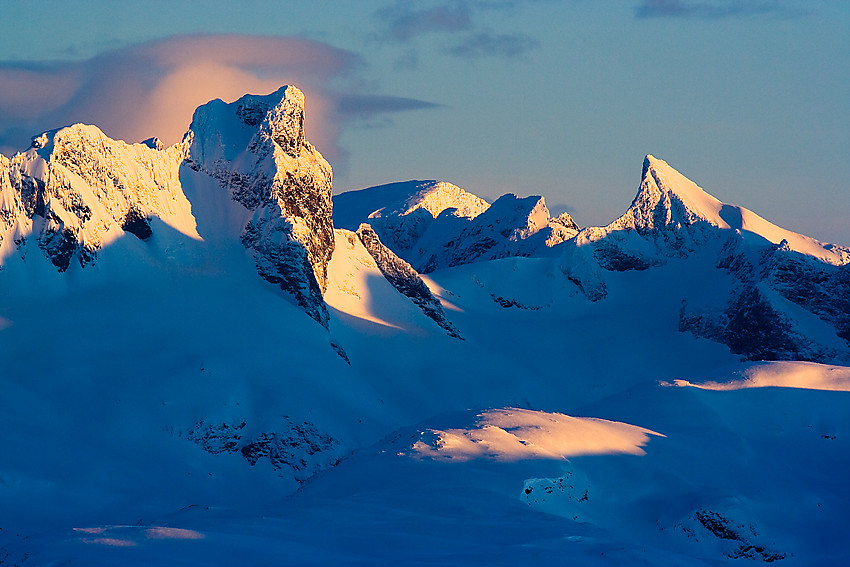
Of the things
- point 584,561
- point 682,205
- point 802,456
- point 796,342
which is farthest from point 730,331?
point 584,561

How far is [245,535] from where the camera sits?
45156 millimetres

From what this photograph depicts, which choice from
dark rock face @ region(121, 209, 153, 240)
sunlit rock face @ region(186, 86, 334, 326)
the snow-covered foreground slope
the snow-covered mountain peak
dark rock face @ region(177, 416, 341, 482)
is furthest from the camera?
the snow-covered mountain peak

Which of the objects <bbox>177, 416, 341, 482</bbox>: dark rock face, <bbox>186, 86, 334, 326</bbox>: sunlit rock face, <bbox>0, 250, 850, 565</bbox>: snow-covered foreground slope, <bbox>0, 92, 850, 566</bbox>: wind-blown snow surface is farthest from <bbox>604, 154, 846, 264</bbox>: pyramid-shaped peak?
<bbox>177, 416, 341, 482</bbox>: dark rock face

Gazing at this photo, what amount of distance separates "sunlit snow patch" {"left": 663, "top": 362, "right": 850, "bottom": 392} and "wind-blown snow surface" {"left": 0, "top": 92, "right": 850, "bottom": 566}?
39 cm

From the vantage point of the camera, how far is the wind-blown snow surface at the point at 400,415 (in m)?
50.5

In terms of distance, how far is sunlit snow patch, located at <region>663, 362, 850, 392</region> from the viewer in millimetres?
93375

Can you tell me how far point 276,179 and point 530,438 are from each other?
2507 inches

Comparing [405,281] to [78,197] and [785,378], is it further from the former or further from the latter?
[785,378]

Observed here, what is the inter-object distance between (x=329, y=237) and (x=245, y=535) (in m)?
88.2

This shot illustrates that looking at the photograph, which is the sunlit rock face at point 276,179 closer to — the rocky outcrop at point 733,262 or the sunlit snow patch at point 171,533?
the rocky outcrop at point 733,262

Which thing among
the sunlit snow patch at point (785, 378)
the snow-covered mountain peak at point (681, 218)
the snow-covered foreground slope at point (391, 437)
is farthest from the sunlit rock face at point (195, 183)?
the snow-covered mountain peak at point (681, 218)

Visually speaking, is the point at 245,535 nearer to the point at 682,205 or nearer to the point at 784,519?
the point at 784,519

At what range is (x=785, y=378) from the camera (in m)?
94.6

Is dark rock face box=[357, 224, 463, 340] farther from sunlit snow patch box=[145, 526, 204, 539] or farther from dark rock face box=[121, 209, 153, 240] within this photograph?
sunlit snow patch box=[145, 526, 204, 539]
